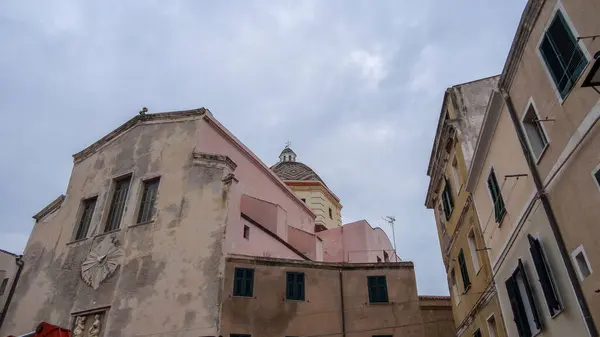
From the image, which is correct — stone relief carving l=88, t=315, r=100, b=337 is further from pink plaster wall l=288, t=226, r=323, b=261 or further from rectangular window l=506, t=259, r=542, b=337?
rectangular window l=506, t=259, r=542, b=337

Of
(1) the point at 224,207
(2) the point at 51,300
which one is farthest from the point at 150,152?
(2) the point at 51,300

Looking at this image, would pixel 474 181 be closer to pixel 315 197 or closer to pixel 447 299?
pixel 447 299

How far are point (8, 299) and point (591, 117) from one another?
28049 mm

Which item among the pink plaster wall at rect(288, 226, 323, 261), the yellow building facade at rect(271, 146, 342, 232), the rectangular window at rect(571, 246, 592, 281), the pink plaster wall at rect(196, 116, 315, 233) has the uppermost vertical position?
the yellow building facade at rect(271, 146, 342, 232)

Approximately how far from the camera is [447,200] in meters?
19.8

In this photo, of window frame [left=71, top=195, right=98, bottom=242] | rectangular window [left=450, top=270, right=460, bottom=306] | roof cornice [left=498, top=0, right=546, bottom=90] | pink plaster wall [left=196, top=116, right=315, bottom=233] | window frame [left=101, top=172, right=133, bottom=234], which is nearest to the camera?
roof cornice [left=498, top=0, right=546, bottom=90]

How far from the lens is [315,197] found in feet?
142

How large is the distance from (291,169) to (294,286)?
30.0 m

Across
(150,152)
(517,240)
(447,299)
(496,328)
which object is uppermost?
(150,152)

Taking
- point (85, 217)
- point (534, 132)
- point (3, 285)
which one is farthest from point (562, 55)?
point (3, 285)

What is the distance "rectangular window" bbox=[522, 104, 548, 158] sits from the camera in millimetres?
11398

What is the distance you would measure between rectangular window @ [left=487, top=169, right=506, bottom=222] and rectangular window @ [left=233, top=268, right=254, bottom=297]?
34.2ft

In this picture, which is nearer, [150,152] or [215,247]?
[215,247]

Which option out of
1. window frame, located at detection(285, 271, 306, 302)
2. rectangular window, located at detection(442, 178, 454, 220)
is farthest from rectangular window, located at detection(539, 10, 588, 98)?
window frame, located at detection(285, 271, 306, 302)
